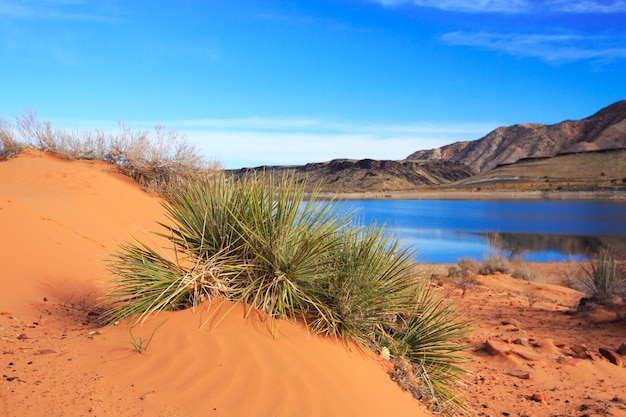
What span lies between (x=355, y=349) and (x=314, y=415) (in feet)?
3.89

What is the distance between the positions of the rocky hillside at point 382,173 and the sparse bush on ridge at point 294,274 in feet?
288

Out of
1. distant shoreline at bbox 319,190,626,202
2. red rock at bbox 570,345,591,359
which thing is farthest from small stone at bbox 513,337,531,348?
distant shoreline at bbox 319,190,626,202

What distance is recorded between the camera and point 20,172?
15383 millimetres

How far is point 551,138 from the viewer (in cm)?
15938

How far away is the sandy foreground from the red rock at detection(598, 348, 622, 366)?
12 centimetres

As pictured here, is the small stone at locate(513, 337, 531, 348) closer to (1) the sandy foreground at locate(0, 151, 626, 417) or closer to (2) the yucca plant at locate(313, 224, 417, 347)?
(1) the sandy foreground at locate(0, 151, 626, 417)

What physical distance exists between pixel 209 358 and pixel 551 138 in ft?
565

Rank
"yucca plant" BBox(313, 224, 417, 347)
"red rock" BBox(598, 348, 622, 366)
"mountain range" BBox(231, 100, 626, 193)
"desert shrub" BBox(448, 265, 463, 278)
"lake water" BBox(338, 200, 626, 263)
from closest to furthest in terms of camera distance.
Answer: "yucca plant" BBox(313, 224, 417, 347) < "red rock" BBox(598, 348, 622, 366) < "desert shrub" BBox(448, 265, 463, 278) < "lake water" BBox(338, 200, 626, 263) < "mountain range" BBox(231, 100, 626, 193)

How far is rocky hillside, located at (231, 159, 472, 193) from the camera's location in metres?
106

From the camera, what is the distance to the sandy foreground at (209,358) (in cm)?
375

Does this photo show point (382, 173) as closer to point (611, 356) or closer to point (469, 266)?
point (469, 266)

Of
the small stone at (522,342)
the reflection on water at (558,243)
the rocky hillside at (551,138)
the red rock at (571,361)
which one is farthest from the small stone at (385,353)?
the rocky hillside at (551,138)

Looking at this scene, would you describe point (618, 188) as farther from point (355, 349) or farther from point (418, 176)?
point (355, 349)

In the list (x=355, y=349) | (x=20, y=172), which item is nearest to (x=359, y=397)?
(x=355, y=349)
